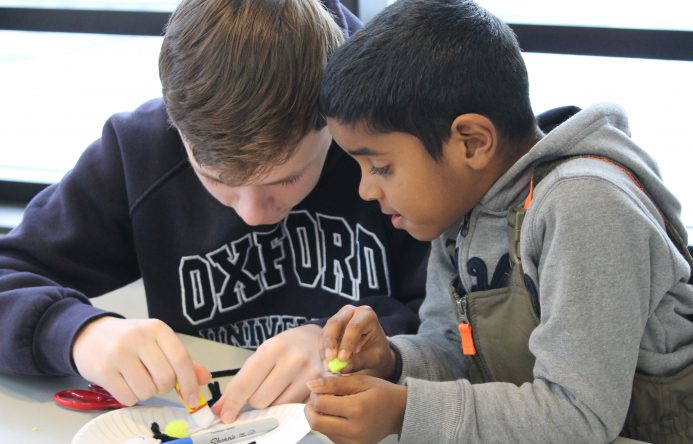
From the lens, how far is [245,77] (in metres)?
0.96

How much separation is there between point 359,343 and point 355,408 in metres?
0.13

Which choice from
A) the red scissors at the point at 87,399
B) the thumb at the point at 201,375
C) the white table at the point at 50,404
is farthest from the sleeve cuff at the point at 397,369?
the red scissors at the point at 87,399

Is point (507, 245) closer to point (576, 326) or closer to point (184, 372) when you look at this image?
point (576, 326)

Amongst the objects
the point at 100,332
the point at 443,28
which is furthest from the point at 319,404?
the point at 443,28

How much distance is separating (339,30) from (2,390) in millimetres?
652

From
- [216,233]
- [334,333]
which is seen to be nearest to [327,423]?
[334,333]

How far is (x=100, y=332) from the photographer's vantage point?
1.02m

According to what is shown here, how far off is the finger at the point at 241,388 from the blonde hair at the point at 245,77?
0.78ft

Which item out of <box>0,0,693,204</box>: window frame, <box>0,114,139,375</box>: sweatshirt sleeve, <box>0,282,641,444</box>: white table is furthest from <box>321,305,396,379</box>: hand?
<box>0,0,693,204</box>: window frame

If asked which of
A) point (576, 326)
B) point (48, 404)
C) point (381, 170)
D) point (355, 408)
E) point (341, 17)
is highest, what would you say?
point (341, 17)

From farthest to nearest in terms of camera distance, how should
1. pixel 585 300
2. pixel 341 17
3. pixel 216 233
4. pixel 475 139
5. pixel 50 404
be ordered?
pixel 216 233 < pixel 341 17 < pixel 50 404 < pixel 475 139 < pixel 585 300

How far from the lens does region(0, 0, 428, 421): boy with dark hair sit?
973 mm

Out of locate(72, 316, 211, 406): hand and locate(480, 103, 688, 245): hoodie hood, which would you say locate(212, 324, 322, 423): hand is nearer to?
locate(72, 316, 211, 406): hand

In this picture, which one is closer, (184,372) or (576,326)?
(576,326)
